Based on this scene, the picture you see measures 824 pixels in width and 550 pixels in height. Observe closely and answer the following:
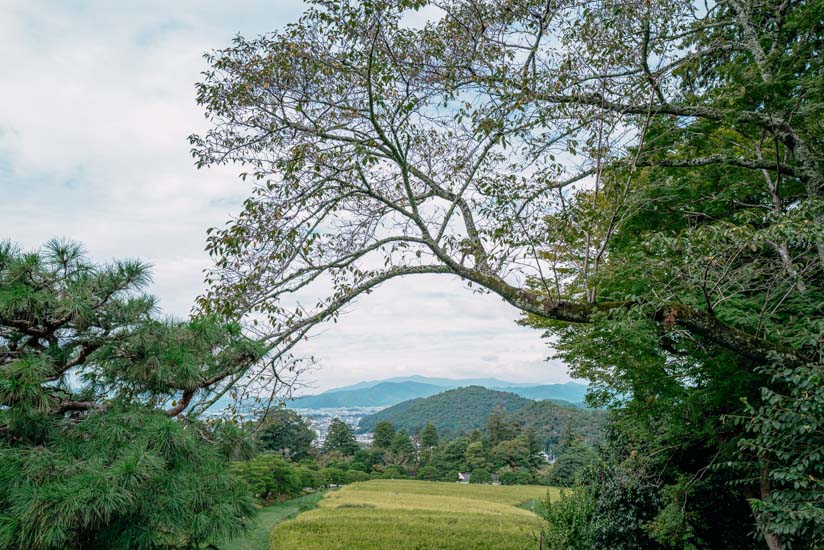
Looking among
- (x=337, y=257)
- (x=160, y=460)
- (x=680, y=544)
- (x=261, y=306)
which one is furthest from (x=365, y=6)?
(x=680, y=544)

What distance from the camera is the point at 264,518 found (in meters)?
14.8

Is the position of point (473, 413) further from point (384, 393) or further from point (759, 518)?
point (384, 393)

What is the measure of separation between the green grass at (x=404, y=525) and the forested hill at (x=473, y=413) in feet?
66.4

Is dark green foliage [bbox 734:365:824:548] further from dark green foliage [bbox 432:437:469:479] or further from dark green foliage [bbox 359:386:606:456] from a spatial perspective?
dark green foliage [bbox 432:437:469:479]

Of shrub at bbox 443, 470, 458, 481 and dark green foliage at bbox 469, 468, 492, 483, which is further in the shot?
shrub at bbox 443, 470, 458, 481

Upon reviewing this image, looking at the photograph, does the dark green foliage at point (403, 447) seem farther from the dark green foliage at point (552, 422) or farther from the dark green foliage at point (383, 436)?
the dark green foliage at point (552, 422)

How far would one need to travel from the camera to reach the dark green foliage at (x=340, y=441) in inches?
1237

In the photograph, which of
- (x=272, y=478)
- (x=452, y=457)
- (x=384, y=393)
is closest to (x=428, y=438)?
(x=452, y=457)

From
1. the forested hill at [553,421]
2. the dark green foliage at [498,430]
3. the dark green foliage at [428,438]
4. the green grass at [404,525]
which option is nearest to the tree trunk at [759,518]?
the green grass at [404,525]

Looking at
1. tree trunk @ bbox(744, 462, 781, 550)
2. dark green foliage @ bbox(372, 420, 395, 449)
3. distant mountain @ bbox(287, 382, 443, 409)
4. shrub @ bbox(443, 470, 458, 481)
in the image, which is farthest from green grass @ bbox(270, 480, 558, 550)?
distant mountain @ bbox(287, 382, 443, 409)

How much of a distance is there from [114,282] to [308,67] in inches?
106

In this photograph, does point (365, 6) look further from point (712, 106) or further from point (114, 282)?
point (712, 106)

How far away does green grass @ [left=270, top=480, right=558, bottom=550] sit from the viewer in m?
10.8

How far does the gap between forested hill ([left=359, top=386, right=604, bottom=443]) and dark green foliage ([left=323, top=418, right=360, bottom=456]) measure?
20.7 ft
